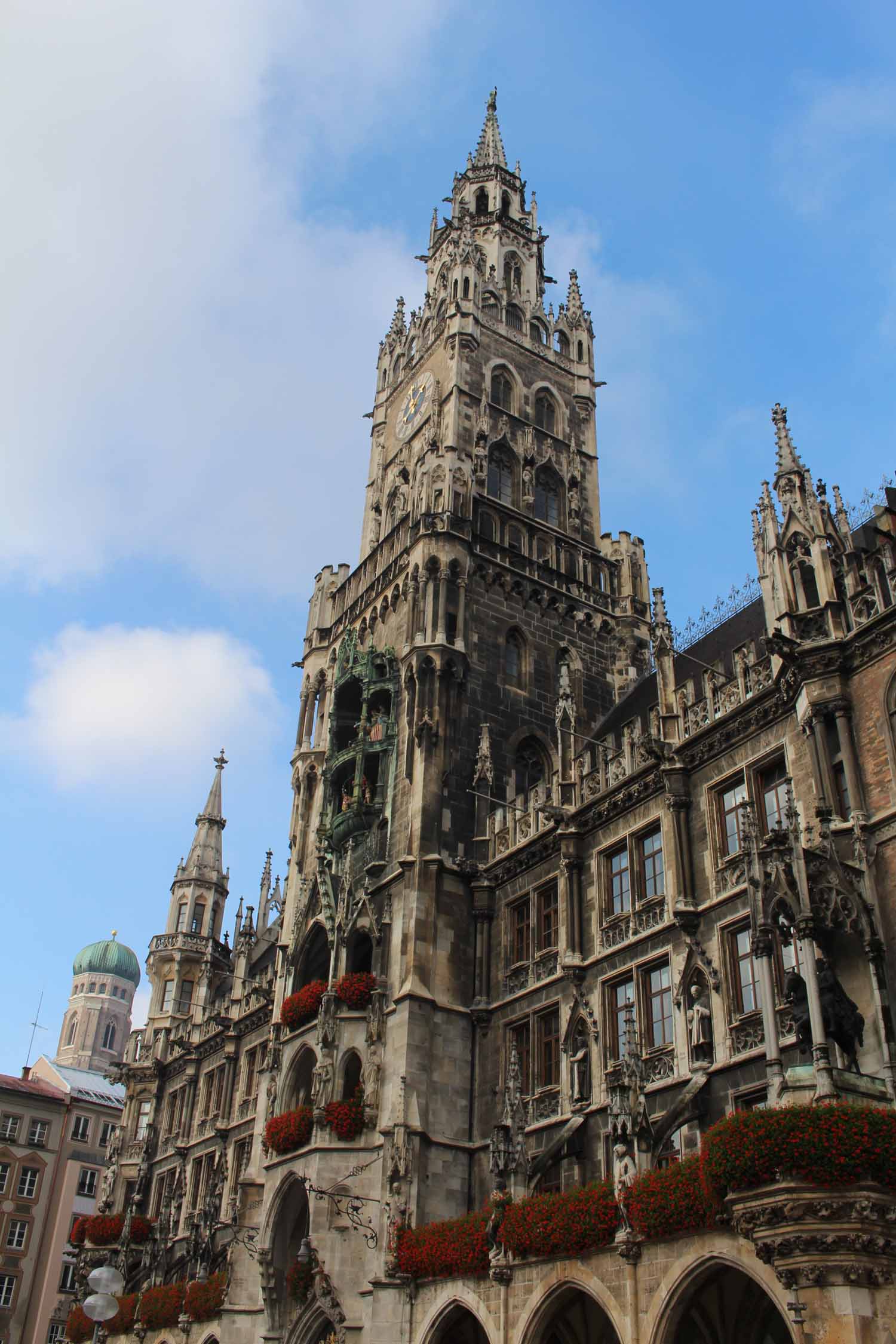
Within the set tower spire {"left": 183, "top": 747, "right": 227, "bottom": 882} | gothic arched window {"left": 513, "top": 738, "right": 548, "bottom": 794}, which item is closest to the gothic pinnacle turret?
tower spire {"left": 183, "top": 747, "right": 227, "bottom": 882}

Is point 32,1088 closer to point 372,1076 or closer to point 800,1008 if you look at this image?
point 372,1076

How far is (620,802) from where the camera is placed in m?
27.8

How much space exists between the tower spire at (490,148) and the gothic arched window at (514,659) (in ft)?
85.8

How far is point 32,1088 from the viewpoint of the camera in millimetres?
68312

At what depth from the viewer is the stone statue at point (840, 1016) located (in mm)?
18219

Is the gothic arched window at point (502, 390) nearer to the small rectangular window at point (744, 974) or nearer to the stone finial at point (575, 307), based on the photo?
the stone finial at point (575, 307)

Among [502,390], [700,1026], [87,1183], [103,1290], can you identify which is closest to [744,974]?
[700,1026]

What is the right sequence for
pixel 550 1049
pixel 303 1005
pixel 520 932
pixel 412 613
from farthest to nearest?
pixel 412 613 → pixel 303 1005 → pixel 520 932 → pixel 550 1049

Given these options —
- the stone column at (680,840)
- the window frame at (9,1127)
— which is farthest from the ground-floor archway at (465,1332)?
the window frame at (9,1127)

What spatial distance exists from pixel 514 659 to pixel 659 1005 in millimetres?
14305

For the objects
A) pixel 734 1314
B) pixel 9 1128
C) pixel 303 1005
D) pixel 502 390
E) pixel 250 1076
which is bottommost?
pixel 734 1314

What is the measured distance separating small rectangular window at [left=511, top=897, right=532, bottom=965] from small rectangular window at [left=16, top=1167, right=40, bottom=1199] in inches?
1835

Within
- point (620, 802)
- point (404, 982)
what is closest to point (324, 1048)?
point (404, 982)

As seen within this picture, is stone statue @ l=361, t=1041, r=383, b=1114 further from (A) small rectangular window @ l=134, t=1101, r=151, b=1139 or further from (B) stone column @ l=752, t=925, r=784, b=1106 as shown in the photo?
(A) small rectangular window @ l=134, t=1101, r=151, b=1139
